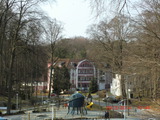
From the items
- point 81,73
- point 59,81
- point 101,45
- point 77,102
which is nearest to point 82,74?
point 81,73

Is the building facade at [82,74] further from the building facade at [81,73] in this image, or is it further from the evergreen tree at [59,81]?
the evergreen tree at [59,81]

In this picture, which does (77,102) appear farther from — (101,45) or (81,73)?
(81,73)

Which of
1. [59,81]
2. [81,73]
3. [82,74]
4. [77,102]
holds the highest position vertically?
[81,73]

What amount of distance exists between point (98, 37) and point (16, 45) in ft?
51.3

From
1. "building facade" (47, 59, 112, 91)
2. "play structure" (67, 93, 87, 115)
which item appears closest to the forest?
"play structure" (67, 93, 87, 115)

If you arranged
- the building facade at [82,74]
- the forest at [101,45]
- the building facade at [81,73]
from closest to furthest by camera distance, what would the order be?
the forest at [101,45] → the building facade at [82,74] → the building facade at [81,73]

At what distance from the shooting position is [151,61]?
6.55 meters

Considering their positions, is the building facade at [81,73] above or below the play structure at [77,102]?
above

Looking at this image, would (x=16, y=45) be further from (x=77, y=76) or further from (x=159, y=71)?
(x=77, y=76)

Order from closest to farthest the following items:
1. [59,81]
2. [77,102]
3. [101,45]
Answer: [77,102], [101,45], [59,81]

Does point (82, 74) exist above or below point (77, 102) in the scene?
above

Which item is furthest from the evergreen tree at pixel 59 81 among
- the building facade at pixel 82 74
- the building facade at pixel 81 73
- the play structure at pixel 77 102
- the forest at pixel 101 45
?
the play structure at pixel 77 102

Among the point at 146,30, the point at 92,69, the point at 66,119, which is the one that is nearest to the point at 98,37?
the point at 66,119

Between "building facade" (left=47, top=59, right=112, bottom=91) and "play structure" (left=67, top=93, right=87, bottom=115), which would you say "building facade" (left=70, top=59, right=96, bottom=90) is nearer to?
"building facade" (left=47, top=59, right=112, bottom=91)
